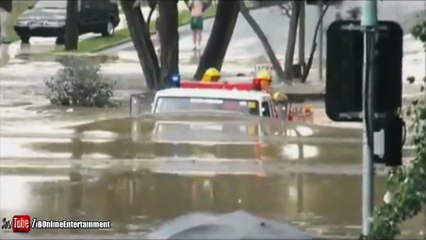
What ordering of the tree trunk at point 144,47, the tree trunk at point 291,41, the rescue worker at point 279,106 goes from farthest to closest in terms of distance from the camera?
1. the tree trunk at point 291,41
2. the tree trunk at point 144,47
3. the rescue worker at point 279,106

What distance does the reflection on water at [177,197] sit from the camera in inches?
350

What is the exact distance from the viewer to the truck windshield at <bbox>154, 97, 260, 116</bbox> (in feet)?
46.3

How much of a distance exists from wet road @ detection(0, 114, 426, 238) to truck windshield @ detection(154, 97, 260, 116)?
1.55ft

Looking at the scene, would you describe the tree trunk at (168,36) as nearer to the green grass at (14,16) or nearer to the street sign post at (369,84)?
the green grass at (14,16)

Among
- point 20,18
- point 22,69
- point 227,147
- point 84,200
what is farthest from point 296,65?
point 84,200

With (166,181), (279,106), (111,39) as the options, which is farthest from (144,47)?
(111,39)

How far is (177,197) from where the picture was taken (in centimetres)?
962

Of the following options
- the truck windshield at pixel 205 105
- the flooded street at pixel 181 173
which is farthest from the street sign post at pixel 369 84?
the truck windshield at pixel 205 105

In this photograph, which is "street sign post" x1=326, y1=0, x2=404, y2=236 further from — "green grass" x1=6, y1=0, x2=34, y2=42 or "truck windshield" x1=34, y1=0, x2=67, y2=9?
"truck windshield" x1=34, y1=0, x2=67, y2=9

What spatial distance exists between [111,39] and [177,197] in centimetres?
3025

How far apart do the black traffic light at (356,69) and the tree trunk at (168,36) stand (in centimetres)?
1732

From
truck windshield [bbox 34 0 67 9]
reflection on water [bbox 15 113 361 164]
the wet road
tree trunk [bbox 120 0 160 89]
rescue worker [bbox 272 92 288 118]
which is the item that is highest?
the wet road

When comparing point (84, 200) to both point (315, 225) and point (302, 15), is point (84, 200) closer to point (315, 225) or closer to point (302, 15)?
point (315, 225)

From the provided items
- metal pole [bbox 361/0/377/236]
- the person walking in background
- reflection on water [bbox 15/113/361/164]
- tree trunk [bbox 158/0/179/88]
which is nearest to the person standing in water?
the person walking in background
